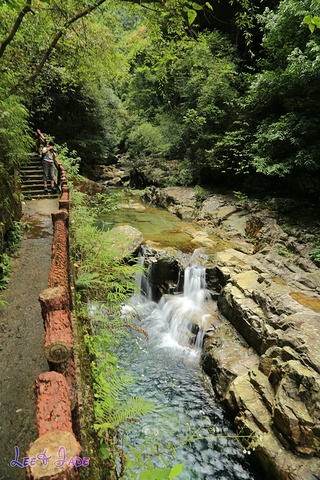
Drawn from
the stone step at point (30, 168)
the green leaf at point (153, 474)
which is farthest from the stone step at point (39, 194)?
the green leaf at point (153, 474)

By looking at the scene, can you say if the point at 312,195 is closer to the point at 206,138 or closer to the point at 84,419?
the point at 206,138

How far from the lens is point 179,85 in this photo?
18.3 meters

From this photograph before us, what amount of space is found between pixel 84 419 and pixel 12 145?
6021 millimetres

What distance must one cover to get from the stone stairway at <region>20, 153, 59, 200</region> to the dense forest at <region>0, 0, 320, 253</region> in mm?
1588

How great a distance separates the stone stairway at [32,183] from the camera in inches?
385

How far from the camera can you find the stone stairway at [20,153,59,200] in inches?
385

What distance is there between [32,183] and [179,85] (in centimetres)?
1424

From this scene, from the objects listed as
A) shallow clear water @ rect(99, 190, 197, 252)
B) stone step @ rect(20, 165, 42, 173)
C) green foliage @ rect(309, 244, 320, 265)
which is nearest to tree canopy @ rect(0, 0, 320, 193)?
stone step @ rect(20, 165, 42, 173)

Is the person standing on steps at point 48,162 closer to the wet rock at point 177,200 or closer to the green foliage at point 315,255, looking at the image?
the wet rock at point 177,200

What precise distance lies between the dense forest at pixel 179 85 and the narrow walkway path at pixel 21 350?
1.13 metres

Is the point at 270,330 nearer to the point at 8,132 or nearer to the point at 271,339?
the point at 271,339

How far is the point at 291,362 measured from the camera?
175 inches

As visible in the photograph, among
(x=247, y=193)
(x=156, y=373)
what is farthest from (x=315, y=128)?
(x=156, y=373)

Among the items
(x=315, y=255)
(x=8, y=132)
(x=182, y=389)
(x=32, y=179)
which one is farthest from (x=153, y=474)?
(x=32, y=179)
